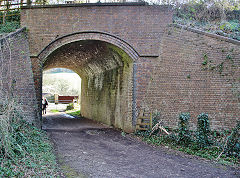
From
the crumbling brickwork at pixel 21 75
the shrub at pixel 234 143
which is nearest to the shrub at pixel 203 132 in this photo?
the shrub at pixel 234 143

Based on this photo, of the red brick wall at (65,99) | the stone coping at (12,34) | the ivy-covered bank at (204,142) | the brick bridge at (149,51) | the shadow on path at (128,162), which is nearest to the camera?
the shadow on path at (128,162)

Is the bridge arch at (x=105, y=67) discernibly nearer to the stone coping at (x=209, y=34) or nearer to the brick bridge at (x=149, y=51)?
the brick bridge at (x=149, y=51)

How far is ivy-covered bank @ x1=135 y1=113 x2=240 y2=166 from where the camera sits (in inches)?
270

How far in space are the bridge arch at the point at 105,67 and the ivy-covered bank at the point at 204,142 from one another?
2.44 m

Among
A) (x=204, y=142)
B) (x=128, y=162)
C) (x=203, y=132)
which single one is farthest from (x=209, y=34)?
(x=128, y=162)

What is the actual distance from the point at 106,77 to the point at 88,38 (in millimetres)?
4516

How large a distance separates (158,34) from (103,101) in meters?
6.37

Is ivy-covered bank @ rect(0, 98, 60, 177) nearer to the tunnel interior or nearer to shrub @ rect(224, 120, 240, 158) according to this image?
shrub @ rect(224, 120, 240, 158)

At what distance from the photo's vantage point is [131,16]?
1068cm

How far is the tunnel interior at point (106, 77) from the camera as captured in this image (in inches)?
438

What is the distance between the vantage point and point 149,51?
1050 centimetres

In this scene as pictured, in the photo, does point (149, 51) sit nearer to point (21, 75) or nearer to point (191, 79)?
point (191, 79)

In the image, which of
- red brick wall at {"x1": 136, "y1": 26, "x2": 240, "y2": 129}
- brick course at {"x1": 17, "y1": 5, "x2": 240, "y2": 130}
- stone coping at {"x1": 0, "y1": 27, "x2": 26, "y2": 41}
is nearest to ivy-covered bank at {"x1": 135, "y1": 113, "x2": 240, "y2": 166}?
red brick wall at {"x1": 136, "y1": 26, "x2": 240, "y2": 129}

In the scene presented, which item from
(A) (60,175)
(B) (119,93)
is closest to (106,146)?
(A) (60,175)
